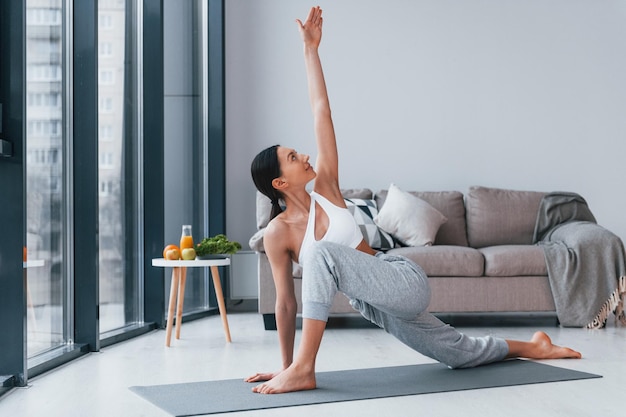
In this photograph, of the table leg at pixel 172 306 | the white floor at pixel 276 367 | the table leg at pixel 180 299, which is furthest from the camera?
the table leg at pixel 180 299

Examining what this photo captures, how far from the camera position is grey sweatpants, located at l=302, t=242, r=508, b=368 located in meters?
2.64

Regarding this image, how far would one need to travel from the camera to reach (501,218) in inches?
213

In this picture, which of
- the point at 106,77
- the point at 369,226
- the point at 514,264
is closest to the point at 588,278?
the point at 514,264

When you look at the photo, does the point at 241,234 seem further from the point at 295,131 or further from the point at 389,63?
the point at 389,63

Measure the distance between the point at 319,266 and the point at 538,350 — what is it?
119cm

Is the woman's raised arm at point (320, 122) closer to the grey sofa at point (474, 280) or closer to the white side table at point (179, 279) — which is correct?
the white side table at point (179, 279)

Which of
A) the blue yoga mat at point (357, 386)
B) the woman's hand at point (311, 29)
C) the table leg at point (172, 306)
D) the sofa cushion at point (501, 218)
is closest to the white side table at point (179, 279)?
the table leg at point (172, 306)

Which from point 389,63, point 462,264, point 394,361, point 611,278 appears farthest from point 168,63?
point 611,278

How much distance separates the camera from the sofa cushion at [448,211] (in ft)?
17.8

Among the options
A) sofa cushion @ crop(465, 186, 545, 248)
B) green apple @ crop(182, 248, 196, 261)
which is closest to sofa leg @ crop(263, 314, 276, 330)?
green apple @ crop(182, 248, 196, 261)

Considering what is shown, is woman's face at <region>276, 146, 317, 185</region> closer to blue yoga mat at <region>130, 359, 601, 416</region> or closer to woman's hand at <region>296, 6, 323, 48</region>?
woman's hand at <region>296, 6, 323, 48</region>

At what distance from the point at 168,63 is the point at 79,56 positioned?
4.49 ft

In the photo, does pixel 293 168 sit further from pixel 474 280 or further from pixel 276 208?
pixel 474 280

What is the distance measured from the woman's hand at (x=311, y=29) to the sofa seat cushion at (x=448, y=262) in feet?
6.54
